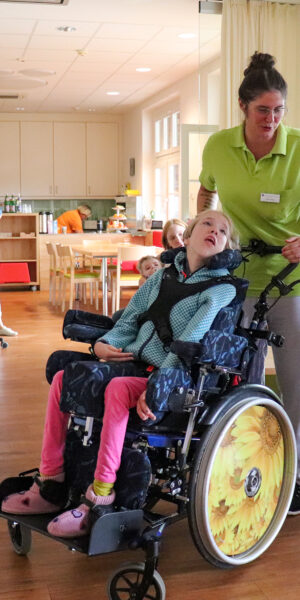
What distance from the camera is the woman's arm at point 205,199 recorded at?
9.37 ft

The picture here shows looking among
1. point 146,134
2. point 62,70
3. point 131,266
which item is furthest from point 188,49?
point 146,134

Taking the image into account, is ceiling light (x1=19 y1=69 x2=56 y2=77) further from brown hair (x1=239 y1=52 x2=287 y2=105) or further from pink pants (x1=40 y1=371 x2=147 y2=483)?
pink pants (x1=40 y1=371 x2=147 y2=483)

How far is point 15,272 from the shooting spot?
1122cm

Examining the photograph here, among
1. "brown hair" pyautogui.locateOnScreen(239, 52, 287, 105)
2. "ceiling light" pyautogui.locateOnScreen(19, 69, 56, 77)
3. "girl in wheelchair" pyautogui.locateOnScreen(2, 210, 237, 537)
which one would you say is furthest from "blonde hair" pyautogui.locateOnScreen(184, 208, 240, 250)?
"ceiling light" pyautogui.locateOnScreen(19, 69, 56, 77)

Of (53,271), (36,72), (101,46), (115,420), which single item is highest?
(101,46)

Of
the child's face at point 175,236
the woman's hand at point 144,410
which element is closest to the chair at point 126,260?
the child's face at point 175,236

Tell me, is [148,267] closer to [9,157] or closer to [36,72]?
[36,72]

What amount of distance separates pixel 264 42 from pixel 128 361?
12.9ft

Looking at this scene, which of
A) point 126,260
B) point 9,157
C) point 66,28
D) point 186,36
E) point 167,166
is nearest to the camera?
point 66,28

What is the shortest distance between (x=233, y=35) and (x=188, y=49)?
9.66 feet

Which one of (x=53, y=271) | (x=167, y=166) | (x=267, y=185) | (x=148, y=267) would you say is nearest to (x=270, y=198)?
(x=267, y=185)

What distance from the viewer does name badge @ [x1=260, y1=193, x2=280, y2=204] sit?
2549 mm

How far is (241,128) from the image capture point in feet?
8.59

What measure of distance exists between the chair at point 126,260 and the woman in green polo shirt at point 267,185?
5260 millimetres
